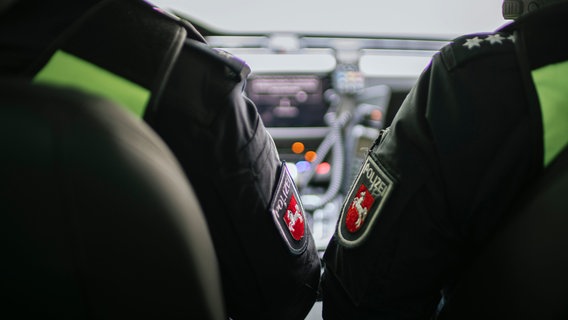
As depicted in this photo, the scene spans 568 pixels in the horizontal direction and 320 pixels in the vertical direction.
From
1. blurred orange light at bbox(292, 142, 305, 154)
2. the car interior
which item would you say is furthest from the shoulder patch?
blurred orange light at bbox(292, 142, 305, 154)

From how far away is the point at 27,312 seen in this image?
1.23ft

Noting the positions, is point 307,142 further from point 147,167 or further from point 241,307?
point 147,167

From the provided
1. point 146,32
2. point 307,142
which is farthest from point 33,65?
point 307,142

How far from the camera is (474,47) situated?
0.52 m

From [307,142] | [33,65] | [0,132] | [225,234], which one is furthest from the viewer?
[307,142]

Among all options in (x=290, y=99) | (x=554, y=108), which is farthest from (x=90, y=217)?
(x=290, y=99)

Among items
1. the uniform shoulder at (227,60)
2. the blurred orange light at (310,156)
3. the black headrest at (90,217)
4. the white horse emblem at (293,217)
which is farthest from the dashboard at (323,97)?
the black headrest at (90,217)

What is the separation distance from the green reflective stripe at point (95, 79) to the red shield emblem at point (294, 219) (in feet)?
0.86

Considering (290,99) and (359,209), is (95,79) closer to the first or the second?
(359,209)

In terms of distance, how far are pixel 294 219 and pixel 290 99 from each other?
5.71 feet

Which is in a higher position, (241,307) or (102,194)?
(102,194)

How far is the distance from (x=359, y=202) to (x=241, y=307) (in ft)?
0.71

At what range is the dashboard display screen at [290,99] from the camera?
2.29 m

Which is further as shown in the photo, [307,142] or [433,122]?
[307,142]
